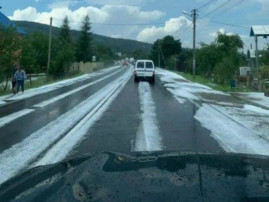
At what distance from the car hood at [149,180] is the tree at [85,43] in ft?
383

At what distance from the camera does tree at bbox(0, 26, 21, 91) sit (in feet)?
87.7

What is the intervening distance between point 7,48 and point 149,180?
25.4 meters

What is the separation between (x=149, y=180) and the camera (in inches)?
109

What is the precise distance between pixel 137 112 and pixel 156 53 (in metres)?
117

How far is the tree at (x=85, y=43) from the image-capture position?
120250 millimetres

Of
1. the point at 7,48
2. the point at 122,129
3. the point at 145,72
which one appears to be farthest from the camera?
the point at 145,72

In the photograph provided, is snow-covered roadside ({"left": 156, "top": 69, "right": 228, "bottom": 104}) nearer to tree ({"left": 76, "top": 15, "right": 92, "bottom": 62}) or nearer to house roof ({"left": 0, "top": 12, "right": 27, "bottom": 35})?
house roof ({"left": 0, "top": 12, "right": 27, "bottom": 35})

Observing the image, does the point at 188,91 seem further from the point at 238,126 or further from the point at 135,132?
the point at 135,132

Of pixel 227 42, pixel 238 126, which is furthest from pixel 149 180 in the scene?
pixel 227 42

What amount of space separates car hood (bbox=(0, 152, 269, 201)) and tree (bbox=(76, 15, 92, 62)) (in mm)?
116678

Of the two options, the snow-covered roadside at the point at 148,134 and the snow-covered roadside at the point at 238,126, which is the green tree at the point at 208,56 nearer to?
the snow-covered roadside at the point at 238,126

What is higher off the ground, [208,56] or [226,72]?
[208,56]

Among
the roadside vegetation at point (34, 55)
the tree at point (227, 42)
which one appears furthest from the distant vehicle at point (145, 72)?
the tree at point (227, 42)

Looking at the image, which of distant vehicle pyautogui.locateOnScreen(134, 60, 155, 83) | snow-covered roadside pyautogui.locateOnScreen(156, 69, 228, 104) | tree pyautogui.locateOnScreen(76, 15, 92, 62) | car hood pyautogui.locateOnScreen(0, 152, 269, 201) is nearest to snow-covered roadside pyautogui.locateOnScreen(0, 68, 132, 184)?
car hood pyautogui.locateOnScreen(0, 152, 269, 201)
